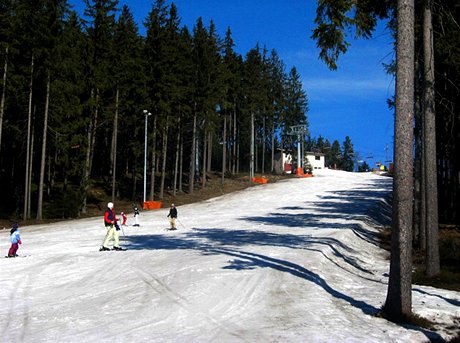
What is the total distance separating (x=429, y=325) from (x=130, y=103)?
38461 mm

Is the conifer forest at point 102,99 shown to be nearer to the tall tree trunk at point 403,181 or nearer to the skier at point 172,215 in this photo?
A: the tall tree trunk at point 403,181

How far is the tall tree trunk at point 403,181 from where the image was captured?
27.6ft

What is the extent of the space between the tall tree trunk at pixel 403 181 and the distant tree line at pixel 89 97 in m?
29.0

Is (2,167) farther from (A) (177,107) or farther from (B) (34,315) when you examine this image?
(B) (34,315)

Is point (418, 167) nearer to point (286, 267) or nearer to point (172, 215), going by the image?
point (286, 267)

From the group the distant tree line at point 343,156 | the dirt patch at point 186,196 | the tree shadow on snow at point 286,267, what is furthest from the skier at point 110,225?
the distant tree line at point 343,156

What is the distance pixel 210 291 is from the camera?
10430 millimetres

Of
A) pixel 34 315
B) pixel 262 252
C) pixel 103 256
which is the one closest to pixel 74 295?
pixel 34 315

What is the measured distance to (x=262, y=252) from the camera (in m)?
16.0

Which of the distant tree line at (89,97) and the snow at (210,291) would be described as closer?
the snow at (210,291)

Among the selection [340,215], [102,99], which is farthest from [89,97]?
[340,215]

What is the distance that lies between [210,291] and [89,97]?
32170 millimetres

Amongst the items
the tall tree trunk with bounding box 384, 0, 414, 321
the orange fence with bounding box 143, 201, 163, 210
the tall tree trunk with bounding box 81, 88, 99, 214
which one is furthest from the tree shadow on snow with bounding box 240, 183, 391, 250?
the tall tree trunk with bounding box 384, 0, 414, 321

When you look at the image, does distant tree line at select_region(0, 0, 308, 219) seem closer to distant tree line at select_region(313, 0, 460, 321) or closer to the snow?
the snow
